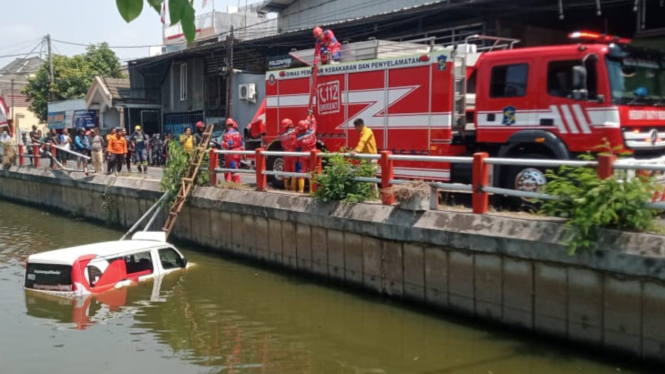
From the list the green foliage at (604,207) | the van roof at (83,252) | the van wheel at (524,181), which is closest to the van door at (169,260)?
the van roof at (83,252)

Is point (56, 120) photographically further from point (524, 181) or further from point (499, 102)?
point (524, 181)

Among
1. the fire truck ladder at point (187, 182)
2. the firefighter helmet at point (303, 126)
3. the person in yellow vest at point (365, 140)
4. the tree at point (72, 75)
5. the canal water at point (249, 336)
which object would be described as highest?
the tree at point (72, 75)

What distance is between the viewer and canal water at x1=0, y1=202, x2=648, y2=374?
7.49 m

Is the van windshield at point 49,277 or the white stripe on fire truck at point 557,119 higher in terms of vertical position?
the white stripe on fire truck at point 557,119

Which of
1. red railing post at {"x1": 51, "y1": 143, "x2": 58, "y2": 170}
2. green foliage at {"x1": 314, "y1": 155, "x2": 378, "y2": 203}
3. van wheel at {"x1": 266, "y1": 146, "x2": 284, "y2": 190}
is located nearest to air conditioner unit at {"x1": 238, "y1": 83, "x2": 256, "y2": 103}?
red railing post at {"x1": 51, "y1": 143, "x2": 58, "y2": 170}

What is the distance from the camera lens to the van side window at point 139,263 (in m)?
10.9

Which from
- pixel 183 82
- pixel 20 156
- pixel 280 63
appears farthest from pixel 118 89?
pixel 280 63

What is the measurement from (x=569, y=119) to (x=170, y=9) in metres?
8.61

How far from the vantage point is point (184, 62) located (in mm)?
32344

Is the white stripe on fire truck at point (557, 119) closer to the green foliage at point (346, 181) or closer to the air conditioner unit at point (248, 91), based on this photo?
the green foliage at point (346, 181)

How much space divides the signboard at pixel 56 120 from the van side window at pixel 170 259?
3160 centimetres

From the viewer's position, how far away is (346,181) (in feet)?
35.7

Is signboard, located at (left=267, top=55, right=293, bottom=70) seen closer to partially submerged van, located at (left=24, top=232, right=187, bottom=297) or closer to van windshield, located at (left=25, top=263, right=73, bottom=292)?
partially submerged van, located at (left=24, top=232, right=187, bottom=297)

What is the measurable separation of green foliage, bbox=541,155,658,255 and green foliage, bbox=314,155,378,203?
12.8ft
